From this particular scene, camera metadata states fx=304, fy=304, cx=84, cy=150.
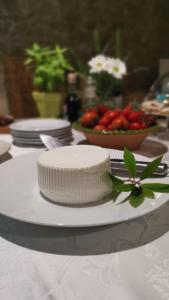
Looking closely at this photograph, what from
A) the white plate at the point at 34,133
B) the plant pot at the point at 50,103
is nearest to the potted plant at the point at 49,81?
the plant pot at the point at 50,103

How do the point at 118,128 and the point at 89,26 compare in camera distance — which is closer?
the point at 118,128

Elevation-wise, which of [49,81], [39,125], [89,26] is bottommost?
[39,125]

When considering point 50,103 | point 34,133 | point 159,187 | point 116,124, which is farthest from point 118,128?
point 50,103

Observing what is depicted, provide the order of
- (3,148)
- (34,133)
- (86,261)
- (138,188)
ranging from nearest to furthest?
1. (86,261)
2. (138,188)
3. (3,148)
4. (34,133)

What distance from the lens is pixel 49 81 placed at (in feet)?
4.47

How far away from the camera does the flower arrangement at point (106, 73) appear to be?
1.32 m

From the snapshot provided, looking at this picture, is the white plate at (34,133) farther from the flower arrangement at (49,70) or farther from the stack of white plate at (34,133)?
the flower arrangement at (49,70)

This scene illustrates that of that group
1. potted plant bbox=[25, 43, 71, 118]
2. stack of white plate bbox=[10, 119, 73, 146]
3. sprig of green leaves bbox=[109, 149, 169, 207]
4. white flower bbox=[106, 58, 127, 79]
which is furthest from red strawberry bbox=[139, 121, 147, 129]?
potted plant bbox=[25, 43, 71, 118]

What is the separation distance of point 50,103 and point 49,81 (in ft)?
0.36

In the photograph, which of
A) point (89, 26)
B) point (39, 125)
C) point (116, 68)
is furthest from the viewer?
point (89, 26)

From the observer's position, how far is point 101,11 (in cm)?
192

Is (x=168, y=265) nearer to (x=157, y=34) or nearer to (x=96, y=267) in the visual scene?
(x=96, y=267)

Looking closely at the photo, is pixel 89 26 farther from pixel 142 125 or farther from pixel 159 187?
pixel 159 187

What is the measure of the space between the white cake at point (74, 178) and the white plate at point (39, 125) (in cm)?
50
